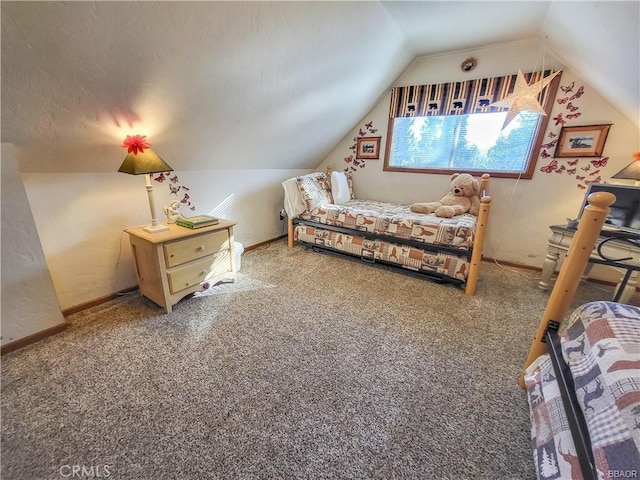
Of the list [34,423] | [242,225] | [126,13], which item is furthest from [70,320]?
[126,13]

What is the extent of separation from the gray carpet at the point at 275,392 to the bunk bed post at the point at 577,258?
0.44 meters

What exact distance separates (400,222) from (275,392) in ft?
6.08

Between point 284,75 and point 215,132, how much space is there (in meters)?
0.73

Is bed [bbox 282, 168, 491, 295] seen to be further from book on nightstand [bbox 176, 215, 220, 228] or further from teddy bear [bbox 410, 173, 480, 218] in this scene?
book on nightstand [bbox 176, 215, 220, 228]

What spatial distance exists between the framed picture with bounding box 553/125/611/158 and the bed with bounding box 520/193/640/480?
6.94ft

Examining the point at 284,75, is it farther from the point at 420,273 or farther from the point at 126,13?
the point at 420,273

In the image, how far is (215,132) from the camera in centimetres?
210

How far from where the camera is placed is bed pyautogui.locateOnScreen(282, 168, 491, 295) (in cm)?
220

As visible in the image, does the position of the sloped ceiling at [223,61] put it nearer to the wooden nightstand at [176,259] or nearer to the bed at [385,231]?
the wooden nightstand at [176,259]

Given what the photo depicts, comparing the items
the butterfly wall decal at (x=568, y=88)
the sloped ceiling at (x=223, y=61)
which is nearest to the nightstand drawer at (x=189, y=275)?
the sloped ceiling at (x=223, y=61)

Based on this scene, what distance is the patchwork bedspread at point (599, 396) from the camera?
2.01ft

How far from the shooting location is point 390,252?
2559mm

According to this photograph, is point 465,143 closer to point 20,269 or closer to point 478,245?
point 478,245

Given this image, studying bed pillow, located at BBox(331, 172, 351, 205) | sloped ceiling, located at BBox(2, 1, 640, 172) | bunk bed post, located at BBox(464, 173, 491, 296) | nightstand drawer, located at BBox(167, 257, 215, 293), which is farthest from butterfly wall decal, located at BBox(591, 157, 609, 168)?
nightstand drawer, located at BBox(167, 257, 215, 293)
